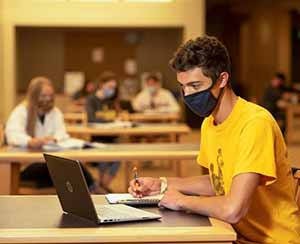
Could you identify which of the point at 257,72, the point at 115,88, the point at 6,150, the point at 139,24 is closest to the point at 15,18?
the point at 139,24

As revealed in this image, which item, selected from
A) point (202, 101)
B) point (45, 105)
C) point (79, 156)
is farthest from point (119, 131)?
point (202, 101)

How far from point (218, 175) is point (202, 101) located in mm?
313

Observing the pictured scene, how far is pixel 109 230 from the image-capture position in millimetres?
2201

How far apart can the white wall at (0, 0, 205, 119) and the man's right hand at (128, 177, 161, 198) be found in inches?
341

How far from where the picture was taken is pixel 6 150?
4.91 m

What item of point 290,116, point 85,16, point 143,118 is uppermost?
point 85,16

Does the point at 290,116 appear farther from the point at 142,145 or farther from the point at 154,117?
the point at 142,145

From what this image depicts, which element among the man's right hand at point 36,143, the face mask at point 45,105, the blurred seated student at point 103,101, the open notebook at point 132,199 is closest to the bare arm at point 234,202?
the open notebook at point 132,199

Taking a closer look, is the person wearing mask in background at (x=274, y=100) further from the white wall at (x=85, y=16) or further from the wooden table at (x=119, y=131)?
the wooden table at (x=119, y=131)

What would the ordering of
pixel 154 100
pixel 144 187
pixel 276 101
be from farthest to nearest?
pixel 276 101 → pixel 154 100 → pixel 144 187

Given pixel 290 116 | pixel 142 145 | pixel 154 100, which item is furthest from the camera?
pixel 290 116

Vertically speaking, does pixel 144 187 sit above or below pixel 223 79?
below

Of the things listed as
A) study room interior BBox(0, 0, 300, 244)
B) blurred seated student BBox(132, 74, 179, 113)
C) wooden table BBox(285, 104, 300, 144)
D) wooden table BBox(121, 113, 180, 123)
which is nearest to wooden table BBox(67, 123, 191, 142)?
study room interior BBox(0, 0, 300, 244)

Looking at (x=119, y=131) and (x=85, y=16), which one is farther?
(x=85, y=16)
